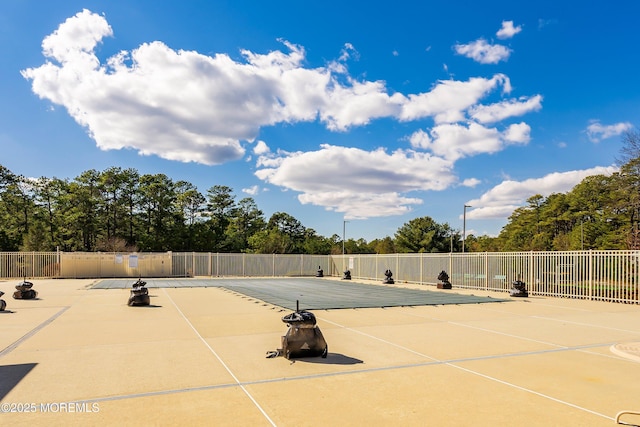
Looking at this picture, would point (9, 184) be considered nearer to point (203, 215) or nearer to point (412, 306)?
point (203, 215)

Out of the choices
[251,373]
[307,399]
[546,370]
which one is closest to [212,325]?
[251,373]

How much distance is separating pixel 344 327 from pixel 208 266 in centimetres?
2965

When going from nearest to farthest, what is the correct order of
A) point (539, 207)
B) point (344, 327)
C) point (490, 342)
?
point (490, 342)
point (344, 327)
point (539, 207)

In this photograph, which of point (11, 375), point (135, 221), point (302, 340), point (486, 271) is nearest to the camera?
point (11, 375)

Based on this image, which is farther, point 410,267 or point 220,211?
point 220,211

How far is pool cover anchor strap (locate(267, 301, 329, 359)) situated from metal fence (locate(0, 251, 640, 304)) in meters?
14.6

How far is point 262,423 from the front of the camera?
457 cm

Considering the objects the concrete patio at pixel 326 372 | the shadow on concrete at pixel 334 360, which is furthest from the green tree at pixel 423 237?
the shadow on concrete at pixel 334 360

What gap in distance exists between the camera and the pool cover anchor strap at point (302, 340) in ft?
24.3

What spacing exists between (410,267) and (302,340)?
2401 cm

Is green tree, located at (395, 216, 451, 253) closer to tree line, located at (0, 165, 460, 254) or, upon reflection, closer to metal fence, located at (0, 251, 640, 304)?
tree line, located at (0, 165, 460, 254)

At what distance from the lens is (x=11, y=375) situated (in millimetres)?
6383

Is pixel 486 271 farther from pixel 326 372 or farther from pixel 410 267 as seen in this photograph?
pixel 326 372

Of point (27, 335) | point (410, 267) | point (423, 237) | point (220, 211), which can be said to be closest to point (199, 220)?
point (220, 211)
